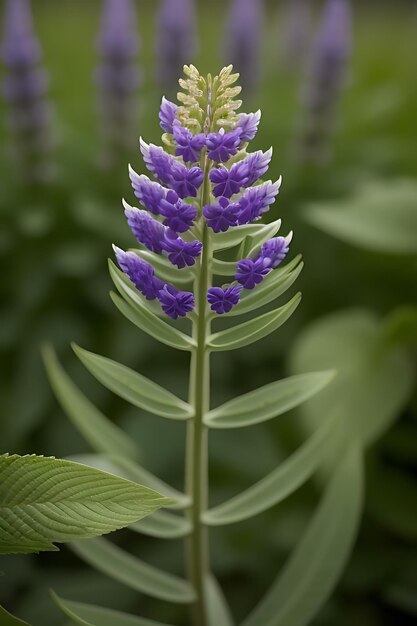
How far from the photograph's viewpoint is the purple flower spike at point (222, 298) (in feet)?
0.98

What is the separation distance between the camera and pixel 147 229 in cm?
29

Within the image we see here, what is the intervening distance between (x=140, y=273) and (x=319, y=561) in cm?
20

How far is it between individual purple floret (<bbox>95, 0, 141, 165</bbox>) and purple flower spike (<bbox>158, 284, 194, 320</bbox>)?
1.74 ft

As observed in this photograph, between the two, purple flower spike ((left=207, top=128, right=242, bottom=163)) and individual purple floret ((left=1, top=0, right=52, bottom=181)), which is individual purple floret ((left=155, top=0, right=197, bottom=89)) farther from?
purple flower spike ((left=207, top=128, right=242, bottom=163))

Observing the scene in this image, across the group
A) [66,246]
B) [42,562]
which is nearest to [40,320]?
[66,246]

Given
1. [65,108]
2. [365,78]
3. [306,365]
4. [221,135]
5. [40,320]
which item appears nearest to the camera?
[221,135]

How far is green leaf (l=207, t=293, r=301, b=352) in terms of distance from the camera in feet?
1.00

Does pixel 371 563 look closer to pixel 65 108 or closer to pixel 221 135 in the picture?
pixel 221 135

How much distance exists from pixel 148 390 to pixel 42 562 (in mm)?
343

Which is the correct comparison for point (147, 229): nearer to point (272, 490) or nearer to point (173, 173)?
point (173, 173)

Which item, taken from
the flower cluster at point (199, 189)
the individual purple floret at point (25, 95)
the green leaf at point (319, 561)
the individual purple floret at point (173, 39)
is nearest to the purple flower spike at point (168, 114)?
the flower cluster at point (199, 189)

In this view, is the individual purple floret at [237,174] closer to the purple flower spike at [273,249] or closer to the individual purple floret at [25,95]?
the purple flower spike at [273,249]

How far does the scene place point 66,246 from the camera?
2.49 feet

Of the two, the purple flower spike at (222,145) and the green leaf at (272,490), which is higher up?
the purple flower spike at (222,145)
